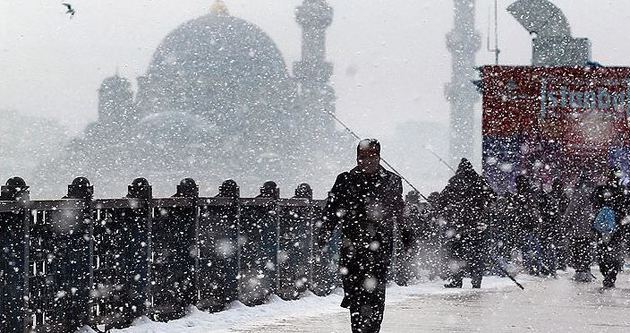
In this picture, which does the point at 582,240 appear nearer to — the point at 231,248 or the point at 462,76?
the point at 231,248

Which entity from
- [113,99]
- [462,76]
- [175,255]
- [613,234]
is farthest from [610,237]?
[462,76]

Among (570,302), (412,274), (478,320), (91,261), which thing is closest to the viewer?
(91,261)

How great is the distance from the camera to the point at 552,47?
115 feet

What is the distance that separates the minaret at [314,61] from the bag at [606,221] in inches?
5524

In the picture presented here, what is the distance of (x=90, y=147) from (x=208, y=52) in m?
32.9

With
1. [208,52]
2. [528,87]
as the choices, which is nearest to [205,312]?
[528,87]

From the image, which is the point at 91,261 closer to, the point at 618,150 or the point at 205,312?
the point at 205,312

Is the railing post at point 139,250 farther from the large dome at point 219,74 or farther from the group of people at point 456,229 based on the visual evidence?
the large dome at point 219,74

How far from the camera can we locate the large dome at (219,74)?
138 m

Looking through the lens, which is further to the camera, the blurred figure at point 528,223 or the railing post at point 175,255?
the blurred figure at point 528,223

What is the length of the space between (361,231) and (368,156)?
54 cm

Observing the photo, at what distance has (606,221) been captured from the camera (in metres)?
16.4

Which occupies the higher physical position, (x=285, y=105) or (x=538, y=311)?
(x=285, y=105)

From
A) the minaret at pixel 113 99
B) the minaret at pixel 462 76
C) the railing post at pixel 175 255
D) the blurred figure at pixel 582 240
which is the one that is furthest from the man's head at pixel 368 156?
the minaret at pixel 462 76
